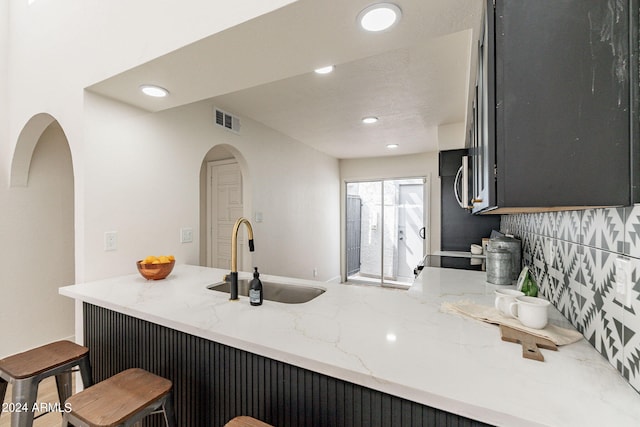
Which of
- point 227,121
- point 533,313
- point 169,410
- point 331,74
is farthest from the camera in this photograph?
point 227,121

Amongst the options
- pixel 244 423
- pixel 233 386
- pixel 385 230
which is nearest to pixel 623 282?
pixel 244 423

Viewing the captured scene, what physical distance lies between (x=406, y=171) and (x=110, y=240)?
443 cm

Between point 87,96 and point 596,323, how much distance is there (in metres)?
2.71

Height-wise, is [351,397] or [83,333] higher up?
[351,397]

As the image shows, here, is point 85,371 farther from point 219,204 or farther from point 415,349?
point 219,204

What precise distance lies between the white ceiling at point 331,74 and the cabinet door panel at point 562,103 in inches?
16.8

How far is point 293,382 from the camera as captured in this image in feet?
3.25

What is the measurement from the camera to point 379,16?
1.13 meters

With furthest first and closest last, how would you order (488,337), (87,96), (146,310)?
(87,96)
(146,310)
(488,337)

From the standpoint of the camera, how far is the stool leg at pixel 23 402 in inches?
46.8

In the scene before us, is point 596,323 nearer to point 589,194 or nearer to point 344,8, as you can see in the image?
point 589,194

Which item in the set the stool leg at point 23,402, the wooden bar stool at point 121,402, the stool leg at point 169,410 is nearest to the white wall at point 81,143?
the stool leg at point 23,402

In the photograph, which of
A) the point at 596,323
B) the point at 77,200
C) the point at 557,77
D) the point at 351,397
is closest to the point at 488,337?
the point at 596,323

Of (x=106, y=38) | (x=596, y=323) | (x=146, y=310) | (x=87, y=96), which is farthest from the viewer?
(x=87, y=96)
